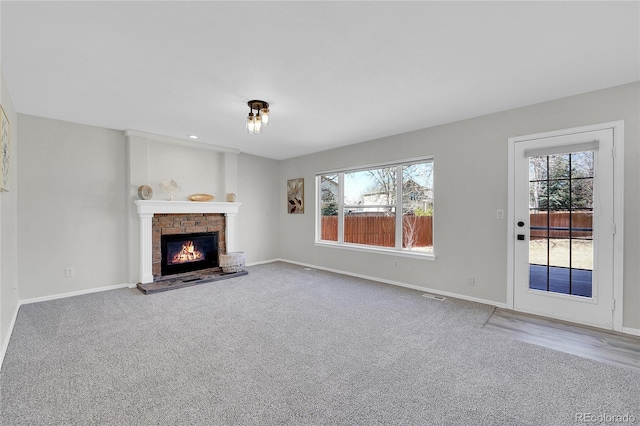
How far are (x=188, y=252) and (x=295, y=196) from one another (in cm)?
244

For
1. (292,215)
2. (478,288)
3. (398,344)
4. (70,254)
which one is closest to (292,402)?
(398,344)

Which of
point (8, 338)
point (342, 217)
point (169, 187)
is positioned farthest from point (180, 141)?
point (8, 338)

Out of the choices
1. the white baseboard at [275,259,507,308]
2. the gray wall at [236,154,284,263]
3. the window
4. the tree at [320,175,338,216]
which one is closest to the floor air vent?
the white baseboard at [275,259,507,308]

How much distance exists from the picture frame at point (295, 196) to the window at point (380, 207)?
45 cm

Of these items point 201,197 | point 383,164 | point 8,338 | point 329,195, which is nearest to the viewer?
point 8,338

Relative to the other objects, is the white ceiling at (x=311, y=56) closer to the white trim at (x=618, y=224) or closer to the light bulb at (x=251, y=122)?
the light bulb at (x=251, y=122)

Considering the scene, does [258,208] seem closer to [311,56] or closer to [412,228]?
[412,228]

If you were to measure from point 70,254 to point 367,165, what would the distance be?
4.71 metres

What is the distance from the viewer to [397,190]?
4.72 meters

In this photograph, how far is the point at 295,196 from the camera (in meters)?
6.29

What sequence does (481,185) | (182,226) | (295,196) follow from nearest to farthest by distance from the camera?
(481,185) → (182,226) → (295,196)

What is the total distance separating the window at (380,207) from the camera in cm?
443

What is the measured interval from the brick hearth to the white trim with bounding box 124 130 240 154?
1.26 m

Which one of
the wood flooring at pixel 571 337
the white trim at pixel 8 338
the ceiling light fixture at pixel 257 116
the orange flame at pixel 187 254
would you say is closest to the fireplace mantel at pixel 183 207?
the orange flame at pixel 187 254
